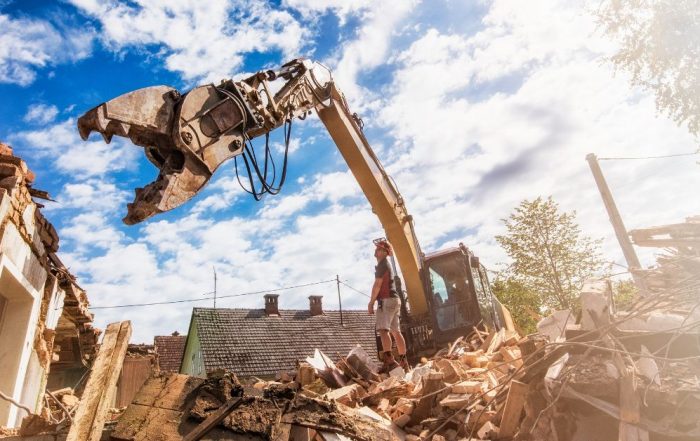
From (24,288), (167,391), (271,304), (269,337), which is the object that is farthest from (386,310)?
(271,304)

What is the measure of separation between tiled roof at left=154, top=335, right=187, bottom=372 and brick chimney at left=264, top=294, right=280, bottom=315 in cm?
625

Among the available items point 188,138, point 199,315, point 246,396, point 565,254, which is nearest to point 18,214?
point 188,138

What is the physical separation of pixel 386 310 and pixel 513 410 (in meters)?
3.15

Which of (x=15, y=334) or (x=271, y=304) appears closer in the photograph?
(x=15, y=334)

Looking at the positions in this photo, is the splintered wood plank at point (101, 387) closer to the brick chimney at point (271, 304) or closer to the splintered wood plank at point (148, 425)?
the splintered wood plank at point (148, 425)

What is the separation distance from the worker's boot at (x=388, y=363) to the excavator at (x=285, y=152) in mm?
1567

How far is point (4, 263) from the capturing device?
4746 mm

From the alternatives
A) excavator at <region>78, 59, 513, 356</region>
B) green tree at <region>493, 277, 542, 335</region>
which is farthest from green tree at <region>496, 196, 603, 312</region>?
excavator at <region>78, 59, 513, 356</region>

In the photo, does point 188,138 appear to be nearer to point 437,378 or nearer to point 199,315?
point 437,378

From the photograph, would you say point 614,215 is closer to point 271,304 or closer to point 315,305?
point 315,305

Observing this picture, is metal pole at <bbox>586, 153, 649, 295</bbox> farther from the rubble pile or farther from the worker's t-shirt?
the rubble pile

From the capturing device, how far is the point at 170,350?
27.1m

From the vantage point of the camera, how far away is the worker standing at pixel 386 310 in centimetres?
688

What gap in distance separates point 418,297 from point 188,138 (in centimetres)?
598
